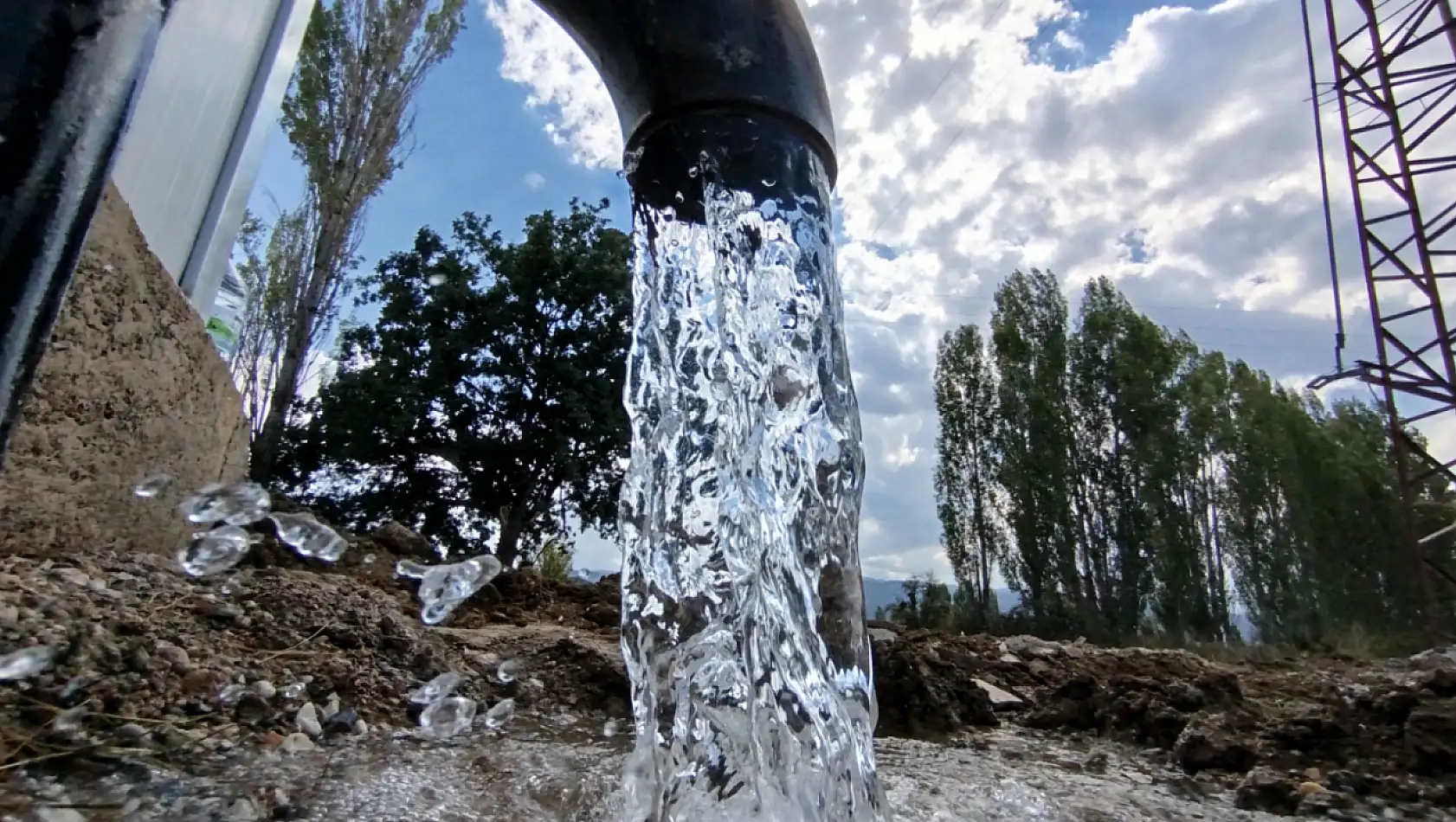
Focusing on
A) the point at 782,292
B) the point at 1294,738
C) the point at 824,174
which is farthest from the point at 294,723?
the point at 1294,738

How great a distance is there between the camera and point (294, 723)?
184 cm

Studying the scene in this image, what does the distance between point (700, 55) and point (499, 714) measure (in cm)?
193

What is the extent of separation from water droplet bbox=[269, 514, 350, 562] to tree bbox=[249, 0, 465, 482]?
8334 millimetres

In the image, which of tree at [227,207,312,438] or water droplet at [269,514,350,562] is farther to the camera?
tree at [227,207,312,438]

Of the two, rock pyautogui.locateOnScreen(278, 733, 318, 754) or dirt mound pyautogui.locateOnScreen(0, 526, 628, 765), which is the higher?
dirt mound pyautogui.locateOnScreen(0, 526, 628, 765)

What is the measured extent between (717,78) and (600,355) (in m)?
11.7

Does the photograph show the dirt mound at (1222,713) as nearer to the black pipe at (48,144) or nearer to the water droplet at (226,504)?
the black pipe at (48,144)

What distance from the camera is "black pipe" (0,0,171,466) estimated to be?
0.41 meters

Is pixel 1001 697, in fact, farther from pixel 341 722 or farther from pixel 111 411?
pixel 111 411

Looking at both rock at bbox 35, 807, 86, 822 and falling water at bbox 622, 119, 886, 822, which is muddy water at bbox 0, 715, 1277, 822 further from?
falling water at bbox 622, 119, 886, 822

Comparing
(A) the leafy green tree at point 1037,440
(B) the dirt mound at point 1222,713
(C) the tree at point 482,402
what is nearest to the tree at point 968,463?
(A) the leafy green tree at point 1037,440

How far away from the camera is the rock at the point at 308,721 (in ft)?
5.99

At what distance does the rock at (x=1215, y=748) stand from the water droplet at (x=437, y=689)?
2053mm

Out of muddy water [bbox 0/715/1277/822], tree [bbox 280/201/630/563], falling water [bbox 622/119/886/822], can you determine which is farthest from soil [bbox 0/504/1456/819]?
tree [bbox 280/201/630/563]
